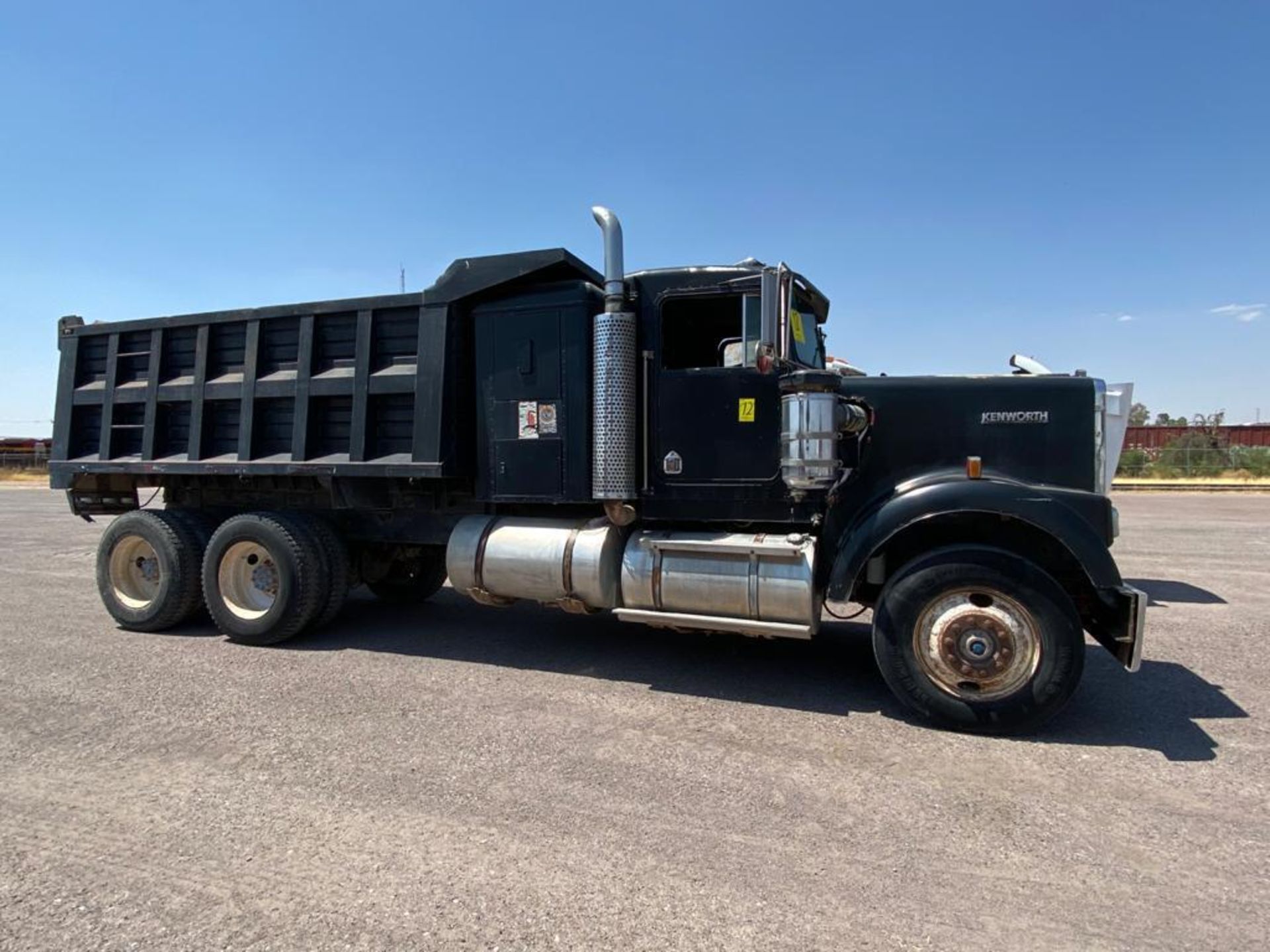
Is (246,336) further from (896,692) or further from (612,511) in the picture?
(896,692)

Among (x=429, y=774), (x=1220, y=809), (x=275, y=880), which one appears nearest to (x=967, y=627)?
(x=1220, y=809)

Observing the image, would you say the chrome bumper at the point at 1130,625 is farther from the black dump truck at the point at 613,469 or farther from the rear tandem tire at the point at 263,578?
the rear tandem tire at the point at 263,578

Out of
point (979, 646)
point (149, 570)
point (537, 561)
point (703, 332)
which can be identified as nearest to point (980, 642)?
point (979, 646)

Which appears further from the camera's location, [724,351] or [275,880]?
[724,351]

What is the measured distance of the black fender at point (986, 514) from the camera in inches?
161

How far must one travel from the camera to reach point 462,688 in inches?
191

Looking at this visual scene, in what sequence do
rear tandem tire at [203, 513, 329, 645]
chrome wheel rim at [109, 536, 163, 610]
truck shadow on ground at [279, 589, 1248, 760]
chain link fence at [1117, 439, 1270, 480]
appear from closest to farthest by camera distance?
truck shadow on ground at [279, 589, 1248, 760]
rear tandem tire at [203, 513, 329, 645]
chrome wheel rim at [109, 536, 163, 610]
chain link fence at [1117, 439, 1270, 480]

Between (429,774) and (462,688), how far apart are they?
4.43 feet

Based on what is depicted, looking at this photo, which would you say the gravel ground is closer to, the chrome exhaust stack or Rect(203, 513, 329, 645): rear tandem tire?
Rect(203, 513, 329, 645): rear tandem tire

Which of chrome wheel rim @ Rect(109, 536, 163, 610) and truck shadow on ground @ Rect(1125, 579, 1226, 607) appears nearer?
chrome wheel rim @ Rect(109, 536, 163, 610)

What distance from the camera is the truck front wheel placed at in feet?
13.1

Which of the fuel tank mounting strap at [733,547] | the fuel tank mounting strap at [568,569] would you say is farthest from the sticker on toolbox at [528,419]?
the fuel tank mounting strap at [733,547]

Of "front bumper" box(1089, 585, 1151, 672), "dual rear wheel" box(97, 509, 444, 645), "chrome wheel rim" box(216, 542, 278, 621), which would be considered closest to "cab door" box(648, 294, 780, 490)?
"front bumper" box(1089, 585, 1151, 672)

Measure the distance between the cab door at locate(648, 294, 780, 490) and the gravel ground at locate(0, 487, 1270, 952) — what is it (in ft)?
4.72
